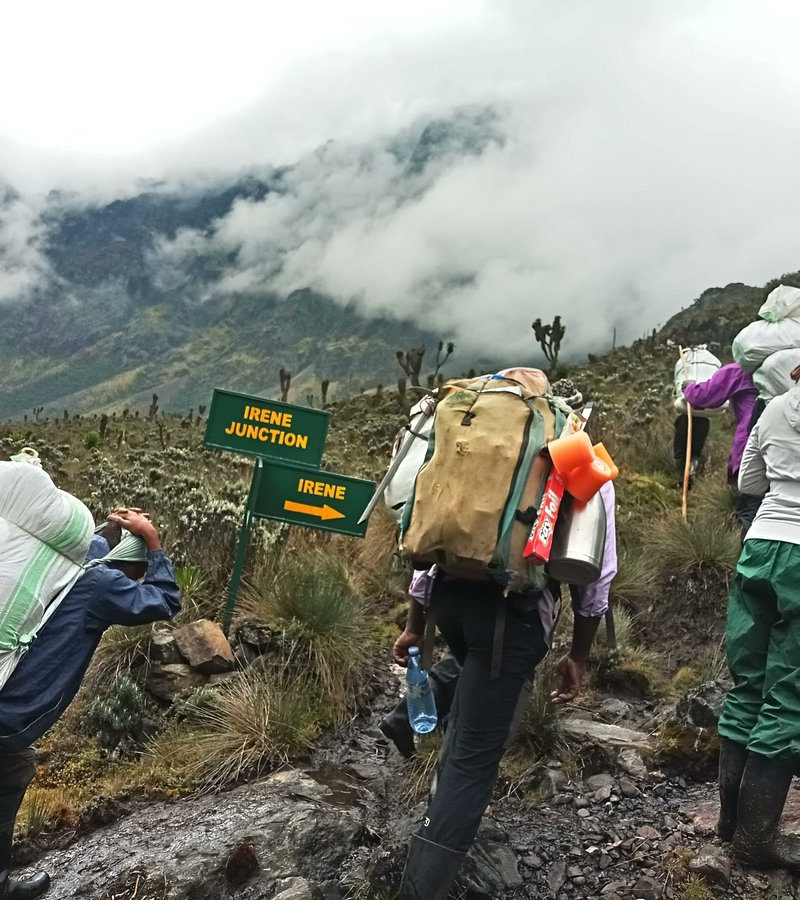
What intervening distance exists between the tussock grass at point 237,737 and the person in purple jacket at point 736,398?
2953 millimetres

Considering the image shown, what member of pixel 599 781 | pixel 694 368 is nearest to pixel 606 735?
pixel 599 781

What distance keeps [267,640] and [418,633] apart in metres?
1.97

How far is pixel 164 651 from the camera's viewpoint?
15.7 feet

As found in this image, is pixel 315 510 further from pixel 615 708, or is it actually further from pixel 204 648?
pixel 615 708

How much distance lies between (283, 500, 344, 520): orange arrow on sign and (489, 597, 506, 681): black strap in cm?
267

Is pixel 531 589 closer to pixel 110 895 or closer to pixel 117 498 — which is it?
pixel 110 895

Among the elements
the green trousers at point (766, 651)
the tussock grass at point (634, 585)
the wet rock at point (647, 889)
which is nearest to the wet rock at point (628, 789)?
the wet rock at point (647, 889)

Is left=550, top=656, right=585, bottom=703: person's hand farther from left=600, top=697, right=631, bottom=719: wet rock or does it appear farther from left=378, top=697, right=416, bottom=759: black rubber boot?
left=600, top=697, right=631, bottom=719: wet rock

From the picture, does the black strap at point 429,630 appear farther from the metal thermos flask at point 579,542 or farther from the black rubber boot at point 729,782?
the black rubber boot at point 729,782

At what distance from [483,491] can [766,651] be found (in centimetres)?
141

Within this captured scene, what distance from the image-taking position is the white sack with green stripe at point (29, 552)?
266 cm

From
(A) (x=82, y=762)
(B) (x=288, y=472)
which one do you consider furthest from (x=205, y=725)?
(B) (x=288, y=472)

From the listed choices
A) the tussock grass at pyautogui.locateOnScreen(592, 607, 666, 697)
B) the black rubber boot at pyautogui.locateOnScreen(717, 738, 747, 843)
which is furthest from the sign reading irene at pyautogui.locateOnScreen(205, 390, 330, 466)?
the black rubber boot at pyautogui.locateOnScreen(717, 738, 747, 843)

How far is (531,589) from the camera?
2480 mm
